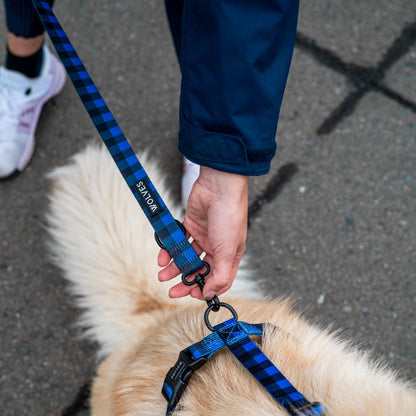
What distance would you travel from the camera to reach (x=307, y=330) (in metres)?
0.88

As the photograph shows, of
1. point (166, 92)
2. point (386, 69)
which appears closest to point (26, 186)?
point (166, 92)

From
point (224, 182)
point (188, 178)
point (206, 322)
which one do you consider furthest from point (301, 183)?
point (206, 322)

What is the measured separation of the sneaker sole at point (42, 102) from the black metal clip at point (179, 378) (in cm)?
130

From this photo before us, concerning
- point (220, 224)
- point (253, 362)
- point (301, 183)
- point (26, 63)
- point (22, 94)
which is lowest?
point (301, 183)

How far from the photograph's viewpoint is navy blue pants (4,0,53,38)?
1370mm

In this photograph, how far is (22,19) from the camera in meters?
1.43

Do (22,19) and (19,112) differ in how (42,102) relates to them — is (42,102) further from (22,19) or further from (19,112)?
(22,19)

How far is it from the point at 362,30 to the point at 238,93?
1.59m

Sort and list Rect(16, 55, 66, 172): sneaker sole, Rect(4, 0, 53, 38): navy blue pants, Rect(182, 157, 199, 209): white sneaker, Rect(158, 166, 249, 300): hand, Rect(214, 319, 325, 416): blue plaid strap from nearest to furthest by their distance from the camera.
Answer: Rect(214, 319, 325, 416): blue plaid strap → Rect(158, 166, 249, 300): hand → Rect(4, 0, 53, 38): navy blue pants → Rect(182, 157, 199, 209): white sneaker → Rect(16, 55, 66, 172): sneaker sole

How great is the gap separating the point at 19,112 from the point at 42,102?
123 millimetres

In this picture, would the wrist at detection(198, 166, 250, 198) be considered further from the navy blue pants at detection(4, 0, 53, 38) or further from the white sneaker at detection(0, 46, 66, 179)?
the white sneaker at detection(0, 46, 66, 179)

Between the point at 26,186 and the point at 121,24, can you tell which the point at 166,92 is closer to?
the point at 121,24

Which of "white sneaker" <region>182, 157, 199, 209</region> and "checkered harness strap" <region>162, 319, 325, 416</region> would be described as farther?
"white sneaker" <region>182, 157, 199, 209</region>

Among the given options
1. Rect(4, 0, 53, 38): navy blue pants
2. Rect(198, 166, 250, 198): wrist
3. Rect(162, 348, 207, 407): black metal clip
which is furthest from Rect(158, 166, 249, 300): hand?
Rect(4, 0, 53, 38): navy blue pants
